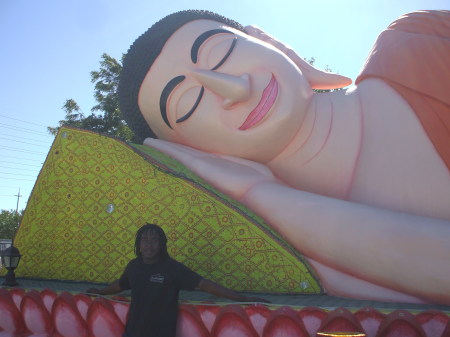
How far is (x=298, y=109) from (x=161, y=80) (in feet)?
3.69

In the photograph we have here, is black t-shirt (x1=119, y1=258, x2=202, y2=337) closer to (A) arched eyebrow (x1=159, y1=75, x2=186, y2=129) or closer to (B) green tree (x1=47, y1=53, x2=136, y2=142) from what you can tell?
(A) arched eyebrow (x1=159, y1=75, x2=186, y2=129)

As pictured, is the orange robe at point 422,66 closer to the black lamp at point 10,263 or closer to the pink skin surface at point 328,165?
the pink skin surface at point 328,165

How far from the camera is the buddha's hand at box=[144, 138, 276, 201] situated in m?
3.32

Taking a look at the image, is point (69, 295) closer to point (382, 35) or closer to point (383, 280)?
point (383, 280)

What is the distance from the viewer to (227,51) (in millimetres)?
3525

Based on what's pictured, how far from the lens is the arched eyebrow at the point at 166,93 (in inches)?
142

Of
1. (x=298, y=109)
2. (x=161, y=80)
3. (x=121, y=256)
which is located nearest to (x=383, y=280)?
(x=298, y=109)

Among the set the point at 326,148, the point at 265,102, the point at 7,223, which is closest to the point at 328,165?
the point at 326,148

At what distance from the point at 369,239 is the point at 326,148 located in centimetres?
89

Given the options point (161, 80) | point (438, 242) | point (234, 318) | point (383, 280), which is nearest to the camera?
point (234, 318)

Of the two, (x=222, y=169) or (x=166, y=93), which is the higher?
(x=166, y=93)

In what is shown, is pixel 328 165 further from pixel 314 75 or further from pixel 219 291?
pixel 219 291

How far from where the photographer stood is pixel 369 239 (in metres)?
2.76

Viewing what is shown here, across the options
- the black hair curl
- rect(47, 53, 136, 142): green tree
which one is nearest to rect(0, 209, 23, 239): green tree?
rect(47, 53, 136, 142): green tree
